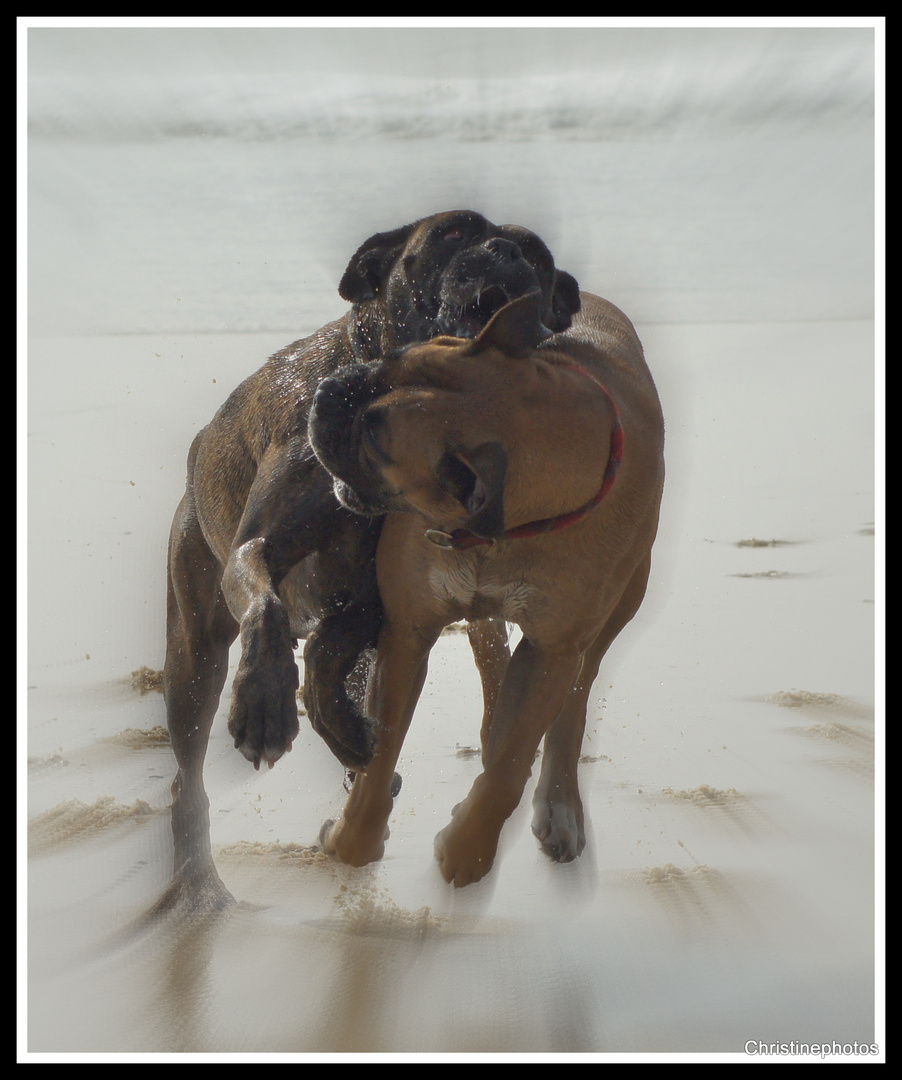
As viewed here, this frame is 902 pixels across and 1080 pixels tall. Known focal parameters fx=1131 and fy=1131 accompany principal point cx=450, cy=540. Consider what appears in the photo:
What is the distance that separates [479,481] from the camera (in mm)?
2451

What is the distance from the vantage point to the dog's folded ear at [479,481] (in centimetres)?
246

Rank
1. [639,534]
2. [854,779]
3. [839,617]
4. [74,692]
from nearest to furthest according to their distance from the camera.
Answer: [639,534] → [854,779] → [74,692] → [839,617]

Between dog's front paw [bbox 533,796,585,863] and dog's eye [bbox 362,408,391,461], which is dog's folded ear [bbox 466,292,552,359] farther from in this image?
dog's front paw [bbox 533,796,585,863]

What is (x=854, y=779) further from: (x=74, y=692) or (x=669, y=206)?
(x=74, y=692)

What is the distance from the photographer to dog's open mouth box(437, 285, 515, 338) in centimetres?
280

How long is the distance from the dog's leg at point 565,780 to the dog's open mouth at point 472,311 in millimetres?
1358

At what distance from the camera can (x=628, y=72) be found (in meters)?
4.10

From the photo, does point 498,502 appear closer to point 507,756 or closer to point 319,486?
point 319,486

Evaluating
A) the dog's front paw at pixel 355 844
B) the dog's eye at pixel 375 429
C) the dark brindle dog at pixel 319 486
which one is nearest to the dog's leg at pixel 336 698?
the dark brindle dog at pixel 319 486

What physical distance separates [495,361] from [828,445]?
6.16 meters

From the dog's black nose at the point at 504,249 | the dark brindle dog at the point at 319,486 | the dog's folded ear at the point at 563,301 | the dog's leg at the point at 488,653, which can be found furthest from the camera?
the dog's leg at the point at 488,653

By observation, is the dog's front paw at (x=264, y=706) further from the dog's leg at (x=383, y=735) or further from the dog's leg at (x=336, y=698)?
the dog's leg at (x=383, y=735)

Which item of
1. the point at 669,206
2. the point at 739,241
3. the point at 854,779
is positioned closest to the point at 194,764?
the point at 854,779

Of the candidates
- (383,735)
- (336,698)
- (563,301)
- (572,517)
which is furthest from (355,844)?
(563,301)
